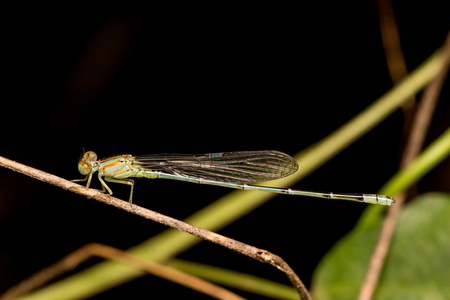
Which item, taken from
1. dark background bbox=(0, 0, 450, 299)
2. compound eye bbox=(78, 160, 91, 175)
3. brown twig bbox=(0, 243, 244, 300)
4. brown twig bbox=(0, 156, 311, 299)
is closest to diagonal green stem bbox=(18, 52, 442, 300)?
brown twig bbox=(0, 243, 244, 300)

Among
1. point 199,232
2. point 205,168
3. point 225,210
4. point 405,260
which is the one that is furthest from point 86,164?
point 405,260

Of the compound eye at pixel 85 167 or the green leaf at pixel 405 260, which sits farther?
the compound eye at pixel 85 167

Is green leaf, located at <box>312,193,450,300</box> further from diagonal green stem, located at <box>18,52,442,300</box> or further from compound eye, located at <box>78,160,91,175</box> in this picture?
compound eye, located at <box>78,160,91,175</box>

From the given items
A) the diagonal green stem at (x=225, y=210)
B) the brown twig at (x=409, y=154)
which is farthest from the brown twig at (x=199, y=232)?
the diagonal green stem at (x=225, y=210)

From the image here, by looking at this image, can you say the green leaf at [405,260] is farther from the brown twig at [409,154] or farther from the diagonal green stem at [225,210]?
the diagonal green stem at [225,210]

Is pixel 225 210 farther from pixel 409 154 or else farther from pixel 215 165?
pixel 409 154
